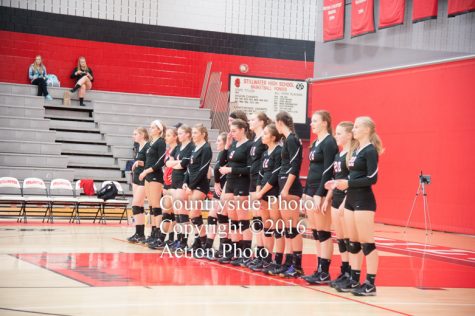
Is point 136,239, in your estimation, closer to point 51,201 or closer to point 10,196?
point 51,201

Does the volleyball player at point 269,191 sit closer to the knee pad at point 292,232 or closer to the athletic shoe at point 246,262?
the athletic shoe at point 246,262

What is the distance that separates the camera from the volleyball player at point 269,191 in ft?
28.3

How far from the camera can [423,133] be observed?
16.3 m

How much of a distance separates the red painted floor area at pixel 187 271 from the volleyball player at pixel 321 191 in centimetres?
33

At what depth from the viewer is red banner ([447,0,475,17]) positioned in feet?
47.3

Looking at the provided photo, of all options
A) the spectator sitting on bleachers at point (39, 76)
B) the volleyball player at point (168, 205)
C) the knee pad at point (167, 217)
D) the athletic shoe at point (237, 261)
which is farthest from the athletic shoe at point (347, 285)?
the spectator sitting on bleachers at point (39, 76)

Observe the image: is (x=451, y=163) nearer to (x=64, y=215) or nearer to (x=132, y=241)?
(x=132, y=241)

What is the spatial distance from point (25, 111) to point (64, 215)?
148 inches

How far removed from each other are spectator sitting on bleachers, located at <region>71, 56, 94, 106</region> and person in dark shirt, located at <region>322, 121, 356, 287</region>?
1337cm

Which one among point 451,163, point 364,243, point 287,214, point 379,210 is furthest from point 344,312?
point 379,210

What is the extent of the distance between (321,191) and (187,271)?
6.22 feet

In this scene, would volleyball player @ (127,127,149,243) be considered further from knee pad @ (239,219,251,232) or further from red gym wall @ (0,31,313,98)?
red gym wall @ (0,31,313,98)

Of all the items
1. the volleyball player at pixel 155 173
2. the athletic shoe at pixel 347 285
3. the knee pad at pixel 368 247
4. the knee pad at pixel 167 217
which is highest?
the volleyball player at pixel 155 173

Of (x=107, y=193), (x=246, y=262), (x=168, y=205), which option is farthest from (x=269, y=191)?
(x=107, y=193)
